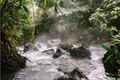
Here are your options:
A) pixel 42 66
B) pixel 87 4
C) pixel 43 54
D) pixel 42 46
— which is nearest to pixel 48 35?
pixel 42 46

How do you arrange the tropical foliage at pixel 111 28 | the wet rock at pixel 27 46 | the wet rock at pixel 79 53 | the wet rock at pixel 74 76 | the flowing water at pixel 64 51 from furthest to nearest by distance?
the wet rock at pixel 27 46, the wet rock at pixel 79 53, the tropical foliage at pixel 111 28, the flowing water at pixel 64 51, the wet rock at pixel 74 76

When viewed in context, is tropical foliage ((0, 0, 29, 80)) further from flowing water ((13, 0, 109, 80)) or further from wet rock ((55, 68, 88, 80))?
wet rock ((55, 68, 88, 80))

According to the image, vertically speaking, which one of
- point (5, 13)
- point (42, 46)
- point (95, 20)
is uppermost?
point (5, 13)

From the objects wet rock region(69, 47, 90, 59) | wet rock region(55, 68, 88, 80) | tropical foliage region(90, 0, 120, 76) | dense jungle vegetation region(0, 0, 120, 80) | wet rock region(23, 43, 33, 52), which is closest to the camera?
wet rock region(55, 68, 88, 80)

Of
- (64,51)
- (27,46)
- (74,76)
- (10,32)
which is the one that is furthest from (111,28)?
(10,32)

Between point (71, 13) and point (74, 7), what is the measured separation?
16.6 inches

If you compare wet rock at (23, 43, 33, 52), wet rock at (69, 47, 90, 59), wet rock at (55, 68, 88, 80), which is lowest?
wet rock at (23, 43, 33, 52)

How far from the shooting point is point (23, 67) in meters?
9.07

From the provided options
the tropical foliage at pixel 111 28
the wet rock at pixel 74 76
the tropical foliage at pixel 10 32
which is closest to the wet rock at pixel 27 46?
the tropical foliage at pixel 111 28

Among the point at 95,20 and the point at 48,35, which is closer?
the point at 95,20

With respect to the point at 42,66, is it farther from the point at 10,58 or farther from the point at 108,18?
the point at 108,18

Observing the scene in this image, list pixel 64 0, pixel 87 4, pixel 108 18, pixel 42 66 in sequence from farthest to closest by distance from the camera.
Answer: pixel 64 0 → pixel 87 4 → pixel 108 18 → pixel 42 66

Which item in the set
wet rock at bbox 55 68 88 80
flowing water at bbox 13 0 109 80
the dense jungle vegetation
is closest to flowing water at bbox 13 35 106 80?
flowing water at bbox 13 0 109 80

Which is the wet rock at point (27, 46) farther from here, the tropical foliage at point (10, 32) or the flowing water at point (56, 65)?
the tropical foliage at point (10, 32)
